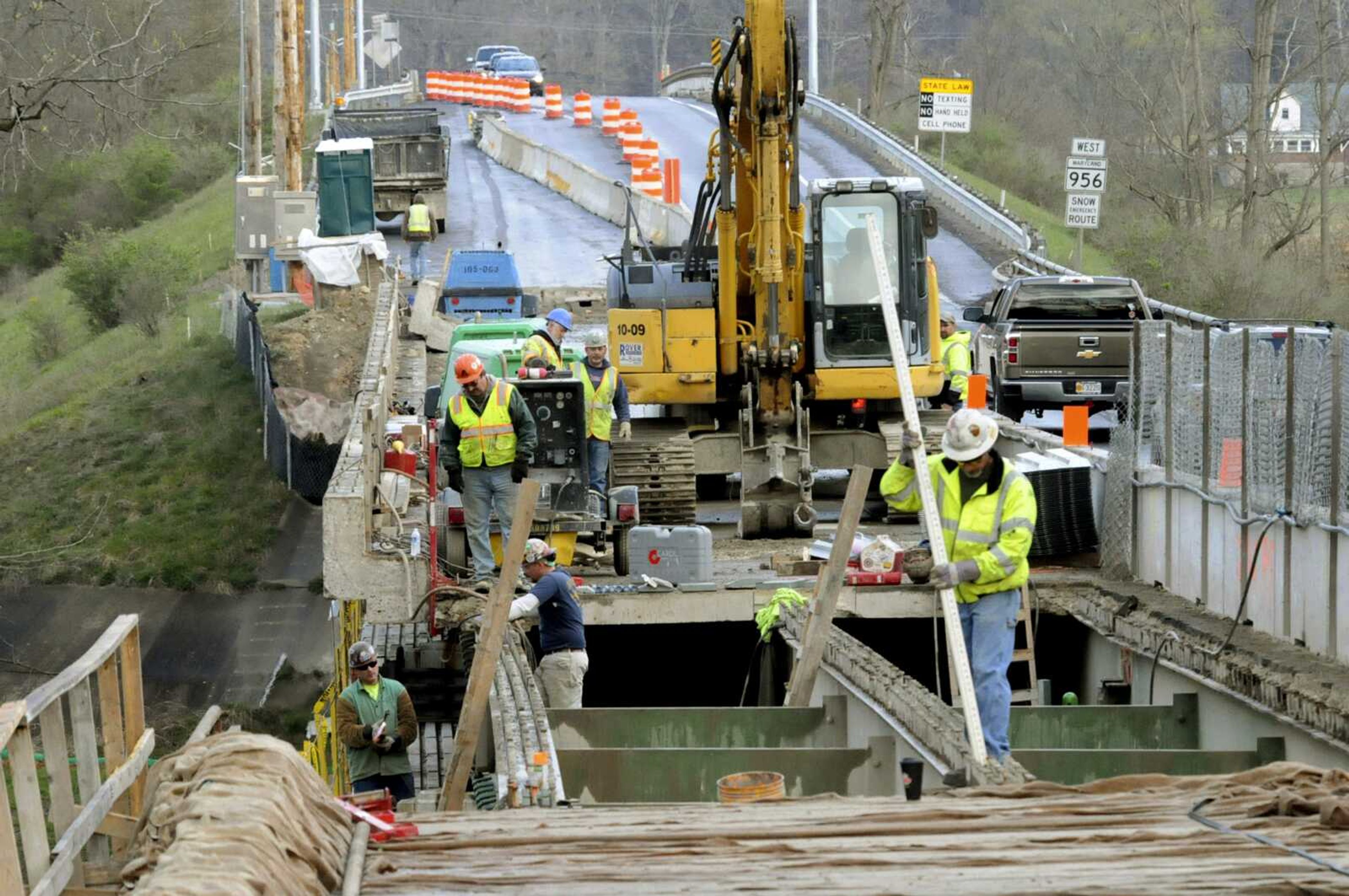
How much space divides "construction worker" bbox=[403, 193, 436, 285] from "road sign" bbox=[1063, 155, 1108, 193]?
1322cm

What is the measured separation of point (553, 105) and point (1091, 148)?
139ft

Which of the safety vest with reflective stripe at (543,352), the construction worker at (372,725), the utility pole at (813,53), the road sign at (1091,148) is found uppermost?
the utility pole at (813,53)

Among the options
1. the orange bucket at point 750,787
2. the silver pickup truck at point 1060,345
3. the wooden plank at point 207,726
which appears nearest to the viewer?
the wooden plank at point 207,726

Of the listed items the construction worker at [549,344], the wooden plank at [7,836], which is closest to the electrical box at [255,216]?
the construction worker at [549,344]

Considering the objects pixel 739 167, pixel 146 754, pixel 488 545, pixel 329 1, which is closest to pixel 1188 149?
pixel 739 167

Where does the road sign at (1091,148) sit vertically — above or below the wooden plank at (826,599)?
above

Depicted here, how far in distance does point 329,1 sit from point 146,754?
449 feet

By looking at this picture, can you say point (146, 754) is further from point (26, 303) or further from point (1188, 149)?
point (26, 303)

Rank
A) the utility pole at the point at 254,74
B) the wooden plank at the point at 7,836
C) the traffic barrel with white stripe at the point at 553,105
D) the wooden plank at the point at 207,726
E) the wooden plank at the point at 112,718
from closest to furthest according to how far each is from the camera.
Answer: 1. the wooden plank at the point at 7,836
2. the wooden plank at the point at 207,726
3. the wooden plank at the point at 112,718
4. the utility pole at the point at 254,74
5. the traffic barrel with white stripe at the point at 553,105

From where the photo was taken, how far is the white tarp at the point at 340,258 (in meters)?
34.9

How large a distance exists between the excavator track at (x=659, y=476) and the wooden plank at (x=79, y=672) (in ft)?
36.4

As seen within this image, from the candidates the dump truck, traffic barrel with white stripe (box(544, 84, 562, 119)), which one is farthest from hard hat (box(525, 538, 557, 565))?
traffic barrel with white stripe (box(544, 84, 562, 119))

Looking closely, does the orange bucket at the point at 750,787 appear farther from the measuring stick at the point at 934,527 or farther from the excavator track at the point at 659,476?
the excavator track at the point at 659,476

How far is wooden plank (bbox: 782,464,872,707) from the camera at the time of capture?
1184cm
